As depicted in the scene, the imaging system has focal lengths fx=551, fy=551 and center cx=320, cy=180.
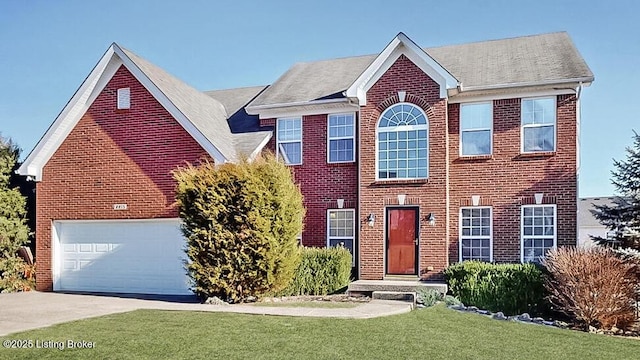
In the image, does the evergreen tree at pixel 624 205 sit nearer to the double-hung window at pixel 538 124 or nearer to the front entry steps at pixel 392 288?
the double-hung window at pixel 538 124

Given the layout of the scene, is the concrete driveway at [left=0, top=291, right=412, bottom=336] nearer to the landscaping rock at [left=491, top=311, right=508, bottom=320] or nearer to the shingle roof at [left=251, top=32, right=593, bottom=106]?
the landscaping rock at [left=491, top=311, right=508, bottom=320]

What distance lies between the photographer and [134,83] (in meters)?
17.8

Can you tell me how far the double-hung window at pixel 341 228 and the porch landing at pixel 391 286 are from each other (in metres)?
2.00

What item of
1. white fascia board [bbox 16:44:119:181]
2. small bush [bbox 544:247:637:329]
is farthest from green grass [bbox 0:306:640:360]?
white fascia board [bbox 16:44:119:181]

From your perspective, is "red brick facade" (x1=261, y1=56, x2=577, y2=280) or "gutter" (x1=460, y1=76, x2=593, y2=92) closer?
"gutter" (x1=460, y1=76, x2=593, y2=92)

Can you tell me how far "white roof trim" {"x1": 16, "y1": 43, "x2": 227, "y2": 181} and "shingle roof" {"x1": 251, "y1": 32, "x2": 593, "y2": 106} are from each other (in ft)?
12.5

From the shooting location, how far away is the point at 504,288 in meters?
13.8

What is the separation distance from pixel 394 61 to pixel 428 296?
23.6 feet

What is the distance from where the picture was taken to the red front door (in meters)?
16.4

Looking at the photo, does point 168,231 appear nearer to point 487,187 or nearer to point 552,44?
point 487,187

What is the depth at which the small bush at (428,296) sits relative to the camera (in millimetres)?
13766

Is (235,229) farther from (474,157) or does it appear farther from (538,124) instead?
(538,124)

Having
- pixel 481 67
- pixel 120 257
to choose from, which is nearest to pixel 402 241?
pixel 481 67

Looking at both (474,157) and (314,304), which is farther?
(474,157)
